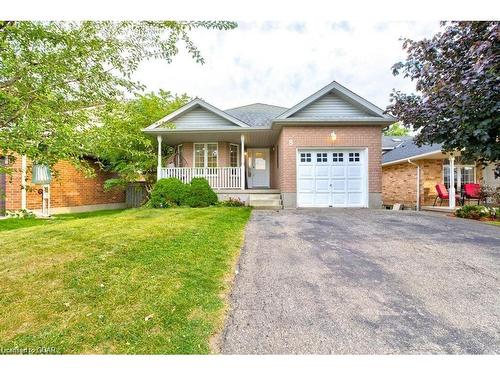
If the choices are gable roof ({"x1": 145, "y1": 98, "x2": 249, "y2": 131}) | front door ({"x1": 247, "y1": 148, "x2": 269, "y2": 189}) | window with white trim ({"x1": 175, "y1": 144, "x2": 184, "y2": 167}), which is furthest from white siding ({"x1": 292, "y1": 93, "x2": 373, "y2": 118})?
window with white trim ({"x1": 175, "y1": 144, "x2": 184, "y2": 167})

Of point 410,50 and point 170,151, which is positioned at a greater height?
point 410,50

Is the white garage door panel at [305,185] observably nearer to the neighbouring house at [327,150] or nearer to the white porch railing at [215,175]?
the neighbouring house at [327,150]

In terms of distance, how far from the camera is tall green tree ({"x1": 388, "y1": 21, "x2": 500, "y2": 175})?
14.6ft

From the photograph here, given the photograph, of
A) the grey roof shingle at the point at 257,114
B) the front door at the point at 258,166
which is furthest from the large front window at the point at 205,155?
the front door at the point at 258,166

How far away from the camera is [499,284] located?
3.16 metres

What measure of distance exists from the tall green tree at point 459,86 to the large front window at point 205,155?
8395 mm

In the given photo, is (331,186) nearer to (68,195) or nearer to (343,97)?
(343,97)

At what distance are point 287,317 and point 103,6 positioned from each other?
3.52 meters

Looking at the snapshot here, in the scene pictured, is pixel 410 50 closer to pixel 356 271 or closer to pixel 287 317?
pixel 356 271

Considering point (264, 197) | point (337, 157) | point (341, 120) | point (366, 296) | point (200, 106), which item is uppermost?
point (200, 106)

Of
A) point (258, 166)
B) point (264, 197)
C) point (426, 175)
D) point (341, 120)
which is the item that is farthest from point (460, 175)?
point (264, 197)

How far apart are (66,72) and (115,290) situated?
89.9 inches

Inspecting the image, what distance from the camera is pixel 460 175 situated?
14.0 m
